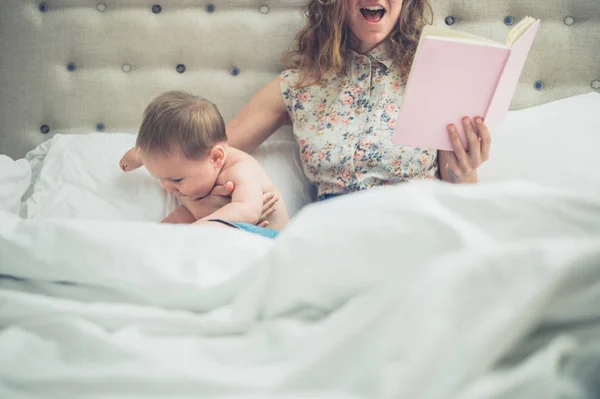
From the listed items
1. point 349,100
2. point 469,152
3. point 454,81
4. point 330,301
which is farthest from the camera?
point 349,100

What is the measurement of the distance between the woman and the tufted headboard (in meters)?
0.16

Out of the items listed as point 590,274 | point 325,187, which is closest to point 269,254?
point 590,274

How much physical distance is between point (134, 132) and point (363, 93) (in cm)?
73

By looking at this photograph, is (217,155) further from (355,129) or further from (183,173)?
(355,129)

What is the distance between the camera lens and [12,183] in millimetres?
1270

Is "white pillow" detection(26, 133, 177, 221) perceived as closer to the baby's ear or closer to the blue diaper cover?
the baby's ear

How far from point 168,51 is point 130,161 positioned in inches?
16.2

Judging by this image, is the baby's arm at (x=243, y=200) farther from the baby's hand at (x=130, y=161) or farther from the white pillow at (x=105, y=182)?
the baby's hand at (x=130, y=161)

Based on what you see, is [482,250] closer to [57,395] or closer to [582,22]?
[57,395]

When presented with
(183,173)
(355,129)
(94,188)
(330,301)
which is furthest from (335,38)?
(330,301)

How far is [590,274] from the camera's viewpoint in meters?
0.59

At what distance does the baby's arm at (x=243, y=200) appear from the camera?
3.72ft

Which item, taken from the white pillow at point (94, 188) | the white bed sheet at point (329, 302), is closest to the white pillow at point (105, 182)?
the white pillow at point (94, 188)

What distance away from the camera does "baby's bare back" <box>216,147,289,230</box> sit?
4.04 ft
